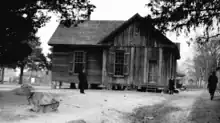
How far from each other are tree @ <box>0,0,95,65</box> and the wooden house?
10.1 m

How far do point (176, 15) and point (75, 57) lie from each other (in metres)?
16.7

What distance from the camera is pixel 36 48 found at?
63.8 meters

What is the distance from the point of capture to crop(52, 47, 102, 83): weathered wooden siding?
29.6 meters

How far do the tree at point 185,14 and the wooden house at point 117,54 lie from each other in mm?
10132

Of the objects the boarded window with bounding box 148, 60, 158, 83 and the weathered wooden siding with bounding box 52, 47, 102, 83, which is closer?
the boarded window with bounding box 148, 60, 158, 83

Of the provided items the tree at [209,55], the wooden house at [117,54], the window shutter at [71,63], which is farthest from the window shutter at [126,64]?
the tree at [209,55]

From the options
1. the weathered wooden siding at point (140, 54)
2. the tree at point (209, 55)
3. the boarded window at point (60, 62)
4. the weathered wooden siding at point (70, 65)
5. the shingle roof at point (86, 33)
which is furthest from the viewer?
the tree at point (209, 55)

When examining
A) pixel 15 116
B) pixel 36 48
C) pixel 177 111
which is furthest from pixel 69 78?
pixel 36 48

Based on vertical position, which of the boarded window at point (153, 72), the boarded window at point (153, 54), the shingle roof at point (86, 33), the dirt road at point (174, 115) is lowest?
the dirt road at point (174, 115)

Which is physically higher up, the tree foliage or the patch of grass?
the tree foliage

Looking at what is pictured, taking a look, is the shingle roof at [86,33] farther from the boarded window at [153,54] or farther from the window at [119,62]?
the boarded window at [153,54]

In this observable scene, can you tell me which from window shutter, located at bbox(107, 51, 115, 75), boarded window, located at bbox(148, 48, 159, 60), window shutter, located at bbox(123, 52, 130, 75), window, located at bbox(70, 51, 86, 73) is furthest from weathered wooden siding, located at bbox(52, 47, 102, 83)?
boarded window, located at bbox(148, 48, 159, 60)

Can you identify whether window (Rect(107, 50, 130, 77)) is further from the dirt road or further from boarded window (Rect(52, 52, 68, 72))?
the dirt road

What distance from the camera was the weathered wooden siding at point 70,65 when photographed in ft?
97.1
